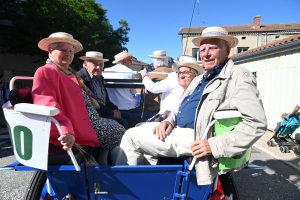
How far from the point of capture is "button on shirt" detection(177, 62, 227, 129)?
209cm

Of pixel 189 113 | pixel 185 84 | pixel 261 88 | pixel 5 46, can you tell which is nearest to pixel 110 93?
pixel 185 84

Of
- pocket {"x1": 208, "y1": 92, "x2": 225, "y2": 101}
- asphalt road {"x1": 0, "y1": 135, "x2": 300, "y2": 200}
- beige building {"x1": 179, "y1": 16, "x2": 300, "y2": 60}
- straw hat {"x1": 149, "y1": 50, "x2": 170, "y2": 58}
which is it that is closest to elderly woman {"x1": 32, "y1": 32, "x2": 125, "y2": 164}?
pocket {"x1": 208, "y1": 92, "x2": 225, "y2": 101}

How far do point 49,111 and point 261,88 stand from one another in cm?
846

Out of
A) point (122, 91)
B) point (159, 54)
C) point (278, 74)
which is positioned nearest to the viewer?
point (122, 91)

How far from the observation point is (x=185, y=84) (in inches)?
115

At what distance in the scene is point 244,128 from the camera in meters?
1.56

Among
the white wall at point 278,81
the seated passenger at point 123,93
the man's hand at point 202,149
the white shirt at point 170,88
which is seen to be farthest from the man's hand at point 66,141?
the white wall at point 278,81

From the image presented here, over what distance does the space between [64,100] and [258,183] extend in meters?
2.96

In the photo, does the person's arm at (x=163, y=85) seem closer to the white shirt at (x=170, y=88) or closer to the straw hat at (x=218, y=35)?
the white shirt at (x=170, y=88)

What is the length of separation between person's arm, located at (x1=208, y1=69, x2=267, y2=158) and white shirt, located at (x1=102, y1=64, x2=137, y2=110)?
2.28 meters

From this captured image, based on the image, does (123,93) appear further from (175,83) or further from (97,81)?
(175,83)

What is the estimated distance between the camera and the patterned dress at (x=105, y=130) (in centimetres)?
223

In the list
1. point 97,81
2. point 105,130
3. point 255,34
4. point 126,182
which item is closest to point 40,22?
point 97,81

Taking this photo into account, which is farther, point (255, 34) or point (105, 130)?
point (255, 34)
